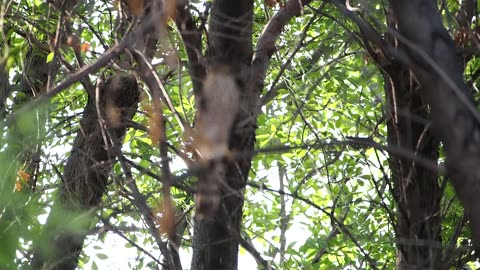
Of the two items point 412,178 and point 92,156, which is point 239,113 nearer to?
point 412,178

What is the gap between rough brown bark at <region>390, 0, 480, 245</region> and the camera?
192 cm

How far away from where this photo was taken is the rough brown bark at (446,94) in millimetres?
1919

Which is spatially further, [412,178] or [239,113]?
[412,178]

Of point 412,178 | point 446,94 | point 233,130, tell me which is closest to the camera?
point 446,94

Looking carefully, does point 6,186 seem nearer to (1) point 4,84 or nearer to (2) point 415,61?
A: (2) point 415,61

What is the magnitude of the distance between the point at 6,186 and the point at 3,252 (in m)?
0.21

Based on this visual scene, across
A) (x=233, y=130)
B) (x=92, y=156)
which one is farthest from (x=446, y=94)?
(x=92, y=156)

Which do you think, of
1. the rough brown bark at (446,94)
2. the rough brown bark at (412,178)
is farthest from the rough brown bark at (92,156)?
Result: the rough brown bark at (446,94)

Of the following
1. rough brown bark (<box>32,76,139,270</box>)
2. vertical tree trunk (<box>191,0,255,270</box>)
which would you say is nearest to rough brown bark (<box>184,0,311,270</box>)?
vertical tree trunk (<box>191,0,255,270</box>)

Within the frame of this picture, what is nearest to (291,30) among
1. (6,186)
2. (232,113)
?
(232,113)

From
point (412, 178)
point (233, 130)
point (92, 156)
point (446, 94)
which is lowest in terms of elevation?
point (446, 94)

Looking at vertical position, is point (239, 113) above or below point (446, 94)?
above

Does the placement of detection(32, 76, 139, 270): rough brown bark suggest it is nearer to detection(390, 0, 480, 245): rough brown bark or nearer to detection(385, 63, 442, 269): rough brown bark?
detection(385, 63, 442, 269): rough brown bark

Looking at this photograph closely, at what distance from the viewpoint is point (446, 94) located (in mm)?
2016
